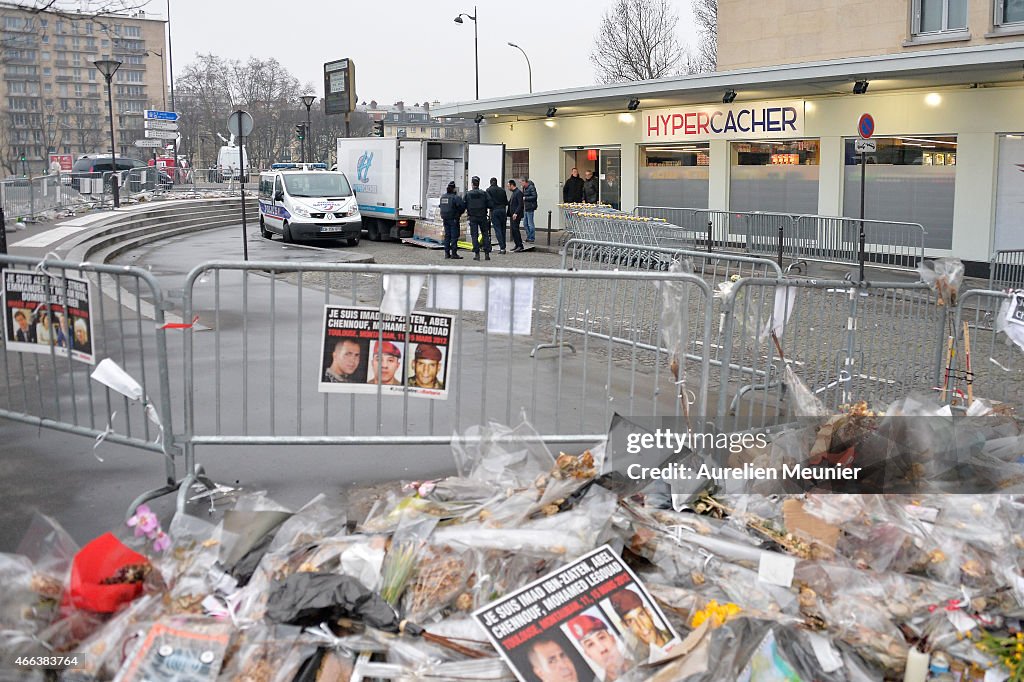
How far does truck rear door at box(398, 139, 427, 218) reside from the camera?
25070 mm

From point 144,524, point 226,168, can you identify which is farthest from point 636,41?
point 144,524

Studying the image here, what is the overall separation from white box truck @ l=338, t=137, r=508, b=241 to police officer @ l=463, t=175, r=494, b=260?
244cm

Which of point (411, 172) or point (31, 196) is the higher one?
point (411, 172)

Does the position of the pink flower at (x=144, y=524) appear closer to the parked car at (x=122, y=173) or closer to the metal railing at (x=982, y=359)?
the metal railing at (x=982, y=359)

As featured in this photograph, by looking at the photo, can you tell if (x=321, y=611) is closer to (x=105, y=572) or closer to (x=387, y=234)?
(x=105, y=572)

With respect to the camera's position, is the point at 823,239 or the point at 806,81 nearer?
the point at 823,239

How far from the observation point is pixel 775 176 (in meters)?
23.4

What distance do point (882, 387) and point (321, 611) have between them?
569cm

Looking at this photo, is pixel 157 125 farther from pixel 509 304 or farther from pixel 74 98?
pixel 74 98

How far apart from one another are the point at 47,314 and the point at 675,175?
22.0m

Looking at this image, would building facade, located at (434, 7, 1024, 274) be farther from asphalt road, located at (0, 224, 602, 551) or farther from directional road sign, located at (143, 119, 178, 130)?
asphalt road, located at (0, 224, 602, 551)

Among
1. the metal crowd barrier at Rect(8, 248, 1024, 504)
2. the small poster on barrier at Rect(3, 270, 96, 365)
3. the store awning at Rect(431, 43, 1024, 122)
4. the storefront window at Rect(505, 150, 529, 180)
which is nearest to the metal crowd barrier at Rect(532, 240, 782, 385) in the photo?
the metal crowd barrier at Rect(8, 248, 1024, 504)

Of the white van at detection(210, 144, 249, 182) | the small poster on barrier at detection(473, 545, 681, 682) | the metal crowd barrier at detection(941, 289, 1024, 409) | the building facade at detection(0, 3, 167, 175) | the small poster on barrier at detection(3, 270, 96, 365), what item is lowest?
the small poster on barrier at detection(473, 545, 681, 682)

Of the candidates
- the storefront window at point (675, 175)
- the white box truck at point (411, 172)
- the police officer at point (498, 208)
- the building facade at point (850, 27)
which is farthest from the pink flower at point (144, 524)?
the storefront window at point (675, 175)
